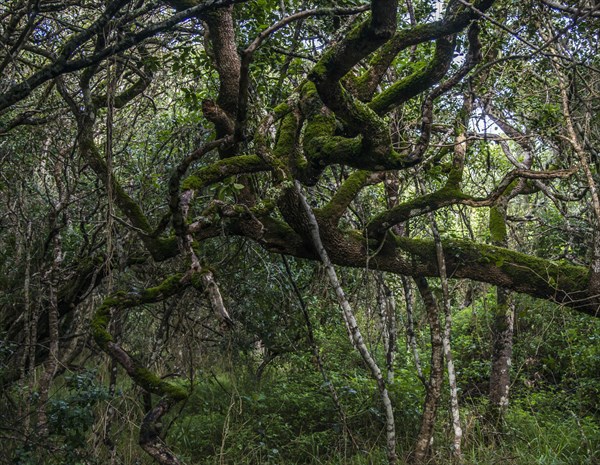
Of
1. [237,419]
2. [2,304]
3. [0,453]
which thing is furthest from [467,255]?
[2,304]

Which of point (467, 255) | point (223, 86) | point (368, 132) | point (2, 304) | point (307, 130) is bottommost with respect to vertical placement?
point (2, 304)

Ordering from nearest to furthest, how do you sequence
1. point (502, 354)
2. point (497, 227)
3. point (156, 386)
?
1. point (156, 386)
2. point (497, 227)
3. point (502, 354)

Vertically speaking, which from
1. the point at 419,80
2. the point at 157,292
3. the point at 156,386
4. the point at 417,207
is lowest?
the point at 156,386

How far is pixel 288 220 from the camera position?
4488 millimetres

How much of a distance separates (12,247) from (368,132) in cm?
529

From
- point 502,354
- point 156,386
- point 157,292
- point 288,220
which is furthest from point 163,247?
point 502,354

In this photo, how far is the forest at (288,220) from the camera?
3.71 meters

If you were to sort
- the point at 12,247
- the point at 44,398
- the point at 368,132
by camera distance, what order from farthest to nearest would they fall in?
the point at 12,247 → the point at 44,398 → the point at 368,132

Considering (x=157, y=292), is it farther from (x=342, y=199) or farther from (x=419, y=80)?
(x=419, y=80)

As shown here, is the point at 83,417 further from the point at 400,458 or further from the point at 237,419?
the point at 400,458

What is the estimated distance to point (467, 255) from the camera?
489 cm

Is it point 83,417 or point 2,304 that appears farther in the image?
point 2,304

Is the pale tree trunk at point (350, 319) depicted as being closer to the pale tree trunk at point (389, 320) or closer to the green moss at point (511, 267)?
the green moss at point (511, 267)

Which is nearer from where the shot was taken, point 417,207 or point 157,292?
point 157,292
